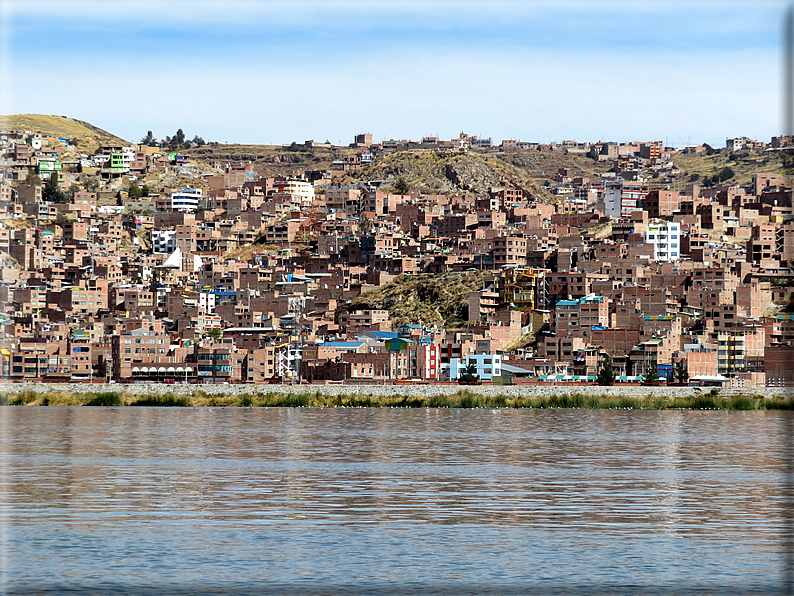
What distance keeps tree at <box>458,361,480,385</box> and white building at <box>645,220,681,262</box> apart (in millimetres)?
33208

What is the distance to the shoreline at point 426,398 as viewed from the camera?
56438 millimetres

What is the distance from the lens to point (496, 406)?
56344mm

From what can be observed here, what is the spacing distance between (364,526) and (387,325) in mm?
75769

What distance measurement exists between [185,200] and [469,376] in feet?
246

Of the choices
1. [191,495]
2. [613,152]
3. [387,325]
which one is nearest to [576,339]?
[387,325]

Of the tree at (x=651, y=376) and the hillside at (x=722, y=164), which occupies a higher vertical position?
the hillside at (x=722, y=164)

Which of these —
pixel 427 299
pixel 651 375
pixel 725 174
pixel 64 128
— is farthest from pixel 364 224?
pixel 64 128

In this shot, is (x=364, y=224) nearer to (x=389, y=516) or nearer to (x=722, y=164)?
(x=722, y=164)

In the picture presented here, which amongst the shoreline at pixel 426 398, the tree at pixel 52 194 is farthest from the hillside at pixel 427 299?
the tree at pixel 52 194

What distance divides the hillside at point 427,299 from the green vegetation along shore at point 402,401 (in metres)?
31.6

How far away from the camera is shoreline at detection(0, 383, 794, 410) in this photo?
56438 millimetres

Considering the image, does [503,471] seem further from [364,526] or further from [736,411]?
[736,411]

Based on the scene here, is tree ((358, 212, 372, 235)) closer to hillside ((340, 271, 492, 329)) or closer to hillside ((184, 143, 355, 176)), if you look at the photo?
hillside ((340, 271, 492, 329))

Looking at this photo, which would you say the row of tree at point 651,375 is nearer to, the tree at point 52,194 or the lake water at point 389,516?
the lake water at point 389,516
